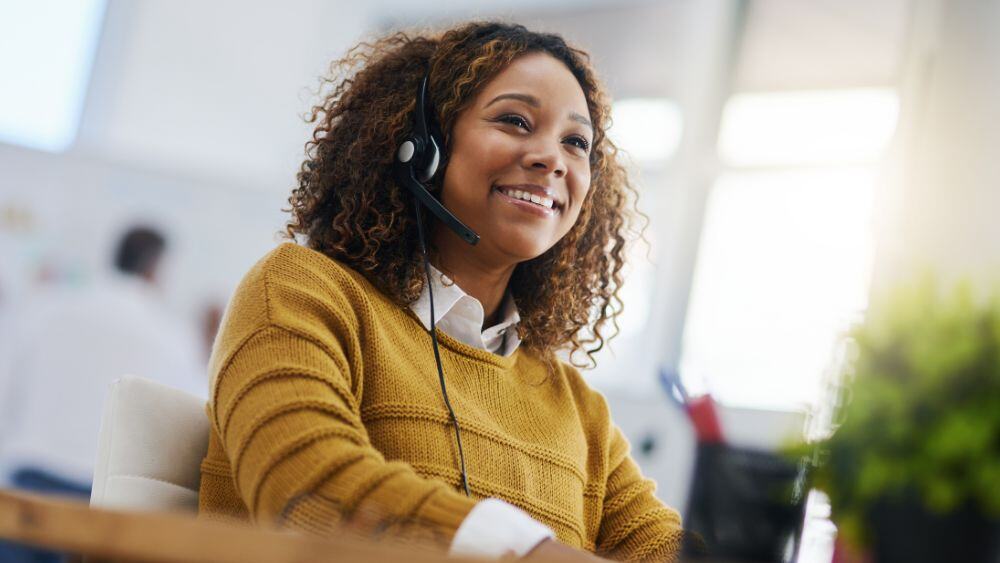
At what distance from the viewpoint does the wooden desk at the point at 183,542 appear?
1.80 feet

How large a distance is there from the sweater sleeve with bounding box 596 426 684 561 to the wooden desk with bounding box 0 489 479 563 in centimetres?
88

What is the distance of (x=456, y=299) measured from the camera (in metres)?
1.42

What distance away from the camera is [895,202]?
340 cm

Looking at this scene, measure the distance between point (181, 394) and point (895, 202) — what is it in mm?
2756

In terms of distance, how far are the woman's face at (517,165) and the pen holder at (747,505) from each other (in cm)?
69

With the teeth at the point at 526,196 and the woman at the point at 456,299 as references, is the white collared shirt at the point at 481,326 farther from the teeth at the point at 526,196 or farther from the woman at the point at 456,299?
the teeth at the point at 526,196

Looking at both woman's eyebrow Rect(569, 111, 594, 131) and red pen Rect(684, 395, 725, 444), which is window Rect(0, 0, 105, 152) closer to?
woman's eyebrow Rect(569, 111, 594, 131)

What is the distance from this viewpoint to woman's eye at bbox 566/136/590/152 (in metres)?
1.56

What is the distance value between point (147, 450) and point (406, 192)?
521mm

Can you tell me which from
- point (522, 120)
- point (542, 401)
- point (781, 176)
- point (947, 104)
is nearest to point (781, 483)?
point (542, 401)

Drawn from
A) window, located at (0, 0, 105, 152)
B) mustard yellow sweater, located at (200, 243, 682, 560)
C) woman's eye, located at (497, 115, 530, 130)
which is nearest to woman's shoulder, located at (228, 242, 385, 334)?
mustard yellow sweater, located at (200, 243, 682, 560)

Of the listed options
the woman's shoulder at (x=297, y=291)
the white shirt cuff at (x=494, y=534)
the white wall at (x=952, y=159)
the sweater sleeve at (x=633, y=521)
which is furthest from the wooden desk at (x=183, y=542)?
the white wall at (x=952, y=159)

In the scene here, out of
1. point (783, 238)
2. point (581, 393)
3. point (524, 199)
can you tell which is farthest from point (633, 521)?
point (783, 238)

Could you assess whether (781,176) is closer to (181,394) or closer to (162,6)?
(162,6)
